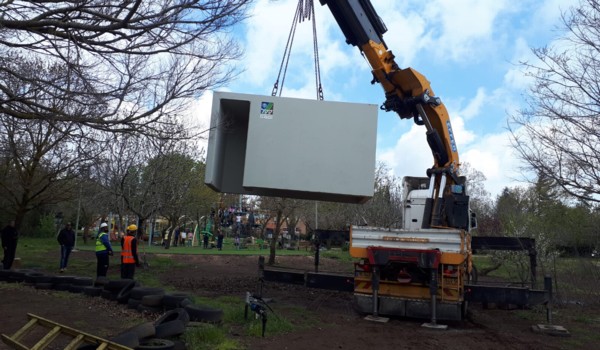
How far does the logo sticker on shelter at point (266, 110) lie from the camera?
323 inches

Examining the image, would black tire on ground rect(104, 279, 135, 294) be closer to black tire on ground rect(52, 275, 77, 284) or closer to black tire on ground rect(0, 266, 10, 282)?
black tire on ground rect(52, 275, 77, 284)

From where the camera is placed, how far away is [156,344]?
6.52m

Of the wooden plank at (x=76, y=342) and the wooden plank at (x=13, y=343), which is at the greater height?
the wooden plank at (x=76, y=342)

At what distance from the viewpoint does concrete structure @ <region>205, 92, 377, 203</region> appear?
316 inches

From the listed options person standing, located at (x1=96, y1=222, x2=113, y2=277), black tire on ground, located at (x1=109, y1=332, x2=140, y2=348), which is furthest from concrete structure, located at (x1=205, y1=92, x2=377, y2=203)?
person standing, located at (x1=96, y1=222, x2=113, y2=277)

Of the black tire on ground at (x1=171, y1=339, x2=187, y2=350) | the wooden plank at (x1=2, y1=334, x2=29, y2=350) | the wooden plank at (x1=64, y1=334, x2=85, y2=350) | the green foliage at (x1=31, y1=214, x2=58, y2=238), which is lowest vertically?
the wooden plank at (x1=2, y1=334, x2=29, y2=350)

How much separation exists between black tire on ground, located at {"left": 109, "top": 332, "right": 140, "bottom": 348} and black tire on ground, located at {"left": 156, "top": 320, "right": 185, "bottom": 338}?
49cm

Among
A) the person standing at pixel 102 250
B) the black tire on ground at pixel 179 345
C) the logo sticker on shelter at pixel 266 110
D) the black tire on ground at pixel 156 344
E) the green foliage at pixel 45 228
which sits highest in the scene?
the logo sticker on shelter at pixel 266 110

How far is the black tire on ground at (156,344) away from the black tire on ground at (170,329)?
0.14 meters

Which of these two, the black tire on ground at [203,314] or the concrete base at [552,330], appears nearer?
the black tire on ground at [203,314]

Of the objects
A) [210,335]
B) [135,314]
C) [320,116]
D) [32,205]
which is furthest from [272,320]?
[32,205]

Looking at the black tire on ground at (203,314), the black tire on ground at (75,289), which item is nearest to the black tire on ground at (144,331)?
the black tire on ground at (203,314)

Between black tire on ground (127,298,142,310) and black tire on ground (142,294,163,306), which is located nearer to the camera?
black tire on ground (142,294,163,306)

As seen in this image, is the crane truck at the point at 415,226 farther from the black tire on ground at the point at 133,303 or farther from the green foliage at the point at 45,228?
the green foliage at the point at 45,228
